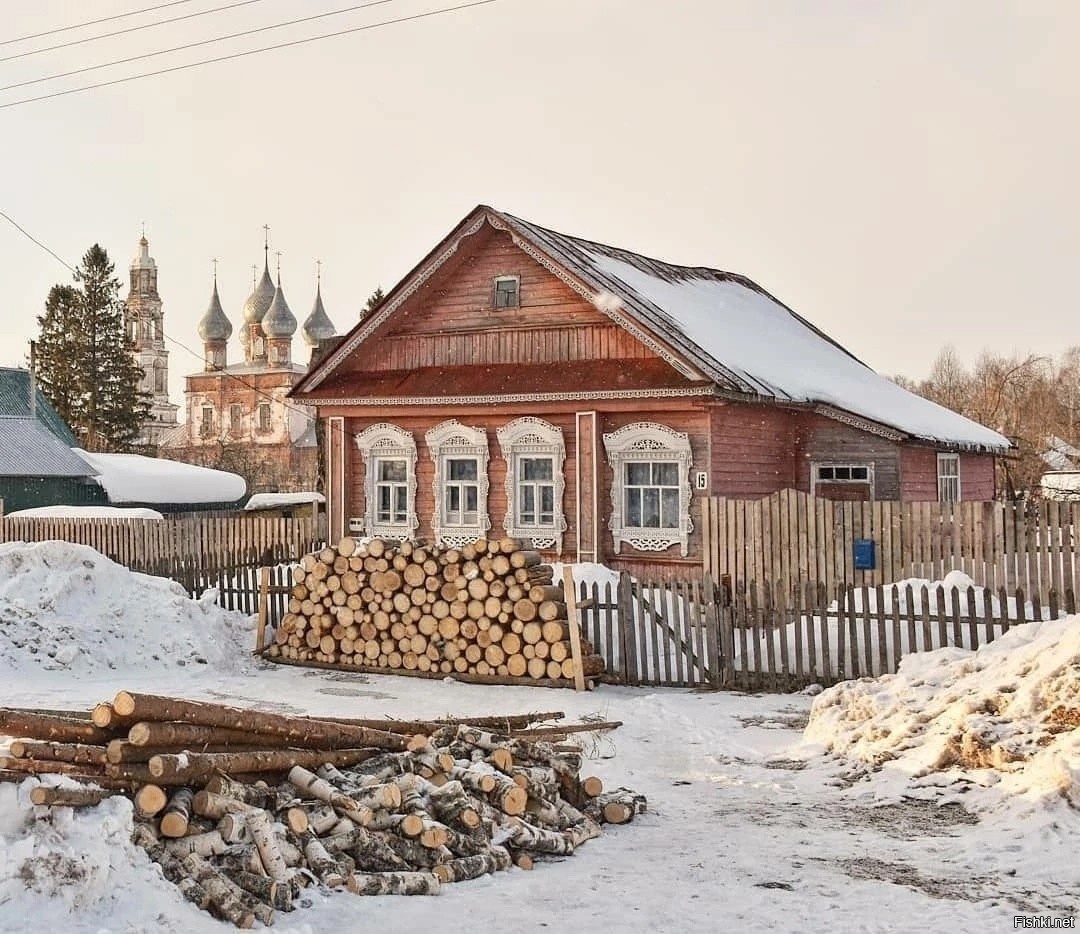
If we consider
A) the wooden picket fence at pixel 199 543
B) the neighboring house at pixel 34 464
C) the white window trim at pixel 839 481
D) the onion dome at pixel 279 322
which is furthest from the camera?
the onion dome at pixel 279 322

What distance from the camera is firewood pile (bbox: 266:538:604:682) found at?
43.4 ft

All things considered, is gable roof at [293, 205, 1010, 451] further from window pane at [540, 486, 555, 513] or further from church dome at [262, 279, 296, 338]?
church dome at [262, 279, 296, 338]

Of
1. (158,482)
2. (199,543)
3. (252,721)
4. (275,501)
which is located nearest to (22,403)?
(158,482)

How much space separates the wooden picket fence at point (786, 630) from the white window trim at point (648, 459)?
257 inches

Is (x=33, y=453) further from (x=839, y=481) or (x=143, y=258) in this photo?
(x=143, y=258)

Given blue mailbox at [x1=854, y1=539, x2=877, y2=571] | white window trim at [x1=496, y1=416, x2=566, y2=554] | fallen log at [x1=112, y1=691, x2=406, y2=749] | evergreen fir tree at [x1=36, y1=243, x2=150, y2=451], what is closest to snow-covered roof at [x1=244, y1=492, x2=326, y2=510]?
evergreen fir tree at [x1=36, y1=243, x2=150, y2=451]

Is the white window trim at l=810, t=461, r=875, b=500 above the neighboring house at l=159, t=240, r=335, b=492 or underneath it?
underneath

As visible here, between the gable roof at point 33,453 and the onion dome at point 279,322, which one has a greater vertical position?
the onion dome at point 279,322

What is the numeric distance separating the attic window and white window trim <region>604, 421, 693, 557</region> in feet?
11.0

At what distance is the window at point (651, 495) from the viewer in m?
20.5

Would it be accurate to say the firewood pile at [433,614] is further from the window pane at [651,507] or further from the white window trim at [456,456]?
the white window trim at [456,456]

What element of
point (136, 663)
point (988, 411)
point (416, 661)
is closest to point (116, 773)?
point (416, 661)

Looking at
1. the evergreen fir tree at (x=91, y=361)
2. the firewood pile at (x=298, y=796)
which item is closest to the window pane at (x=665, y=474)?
the firewood pile at (x=298, y=796)

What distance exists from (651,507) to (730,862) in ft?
45.2
